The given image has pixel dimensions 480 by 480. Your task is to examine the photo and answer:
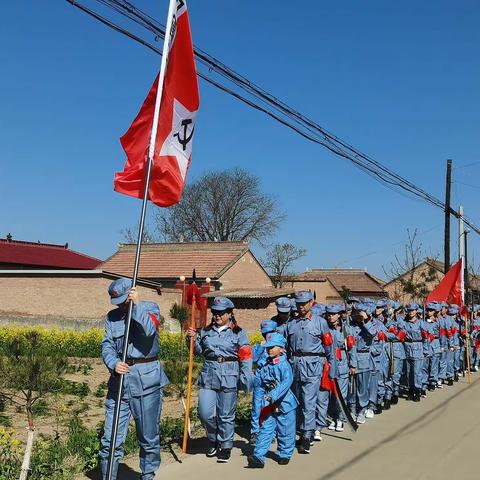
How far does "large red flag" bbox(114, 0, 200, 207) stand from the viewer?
20.0 feet

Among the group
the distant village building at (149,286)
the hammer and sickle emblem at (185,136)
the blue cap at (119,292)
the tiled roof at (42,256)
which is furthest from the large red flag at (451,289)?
the tiled roof at (42,256)

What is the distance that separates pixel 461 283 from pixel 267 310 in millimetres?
9092

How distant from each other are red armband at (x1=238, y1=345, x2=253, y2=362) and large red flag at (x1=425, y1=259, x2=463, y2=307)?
38.0 feet

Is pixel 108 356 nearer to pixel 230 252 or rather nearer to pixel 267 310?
pixel 267 310

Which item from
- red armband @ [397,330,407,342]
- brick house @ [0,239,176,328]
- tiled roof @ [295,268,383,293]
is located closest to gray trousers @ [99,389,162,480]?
red armband @ [397,330,407,342]

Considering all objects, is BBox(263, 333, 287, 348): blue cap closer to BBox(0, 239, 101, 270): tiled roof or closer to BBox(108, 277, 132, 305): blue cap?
BBox(108, 277, 132, 305): blue cap

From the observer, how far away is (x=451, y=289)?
1812 cm

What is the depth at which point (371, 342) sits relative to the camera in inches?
410

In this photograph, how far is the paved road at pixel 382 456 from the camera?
6680 mm

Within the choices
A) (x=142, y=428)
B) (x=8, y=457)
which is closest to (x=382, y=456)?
(x=142, y=428)

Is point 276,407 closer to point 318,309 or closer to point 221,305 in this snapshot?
point 221,305

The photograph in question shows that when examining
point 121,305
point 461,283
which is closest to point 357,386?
point 121,305

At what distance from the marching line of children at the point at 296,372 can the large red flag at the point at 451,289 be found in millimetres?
6462

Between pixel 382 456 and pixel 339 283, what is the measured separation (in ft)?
175
